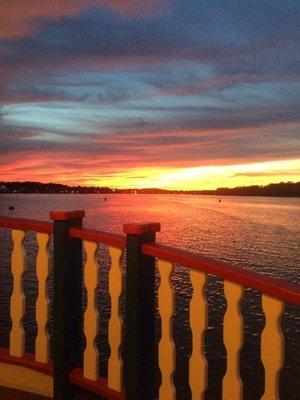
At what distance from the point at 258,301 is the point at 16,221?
28.7m

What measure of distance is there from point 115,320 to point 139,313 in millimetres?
246

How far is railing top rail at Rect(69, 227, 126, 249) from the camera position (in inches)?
119

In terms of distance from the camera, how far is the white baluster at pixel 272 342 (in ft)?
7.23

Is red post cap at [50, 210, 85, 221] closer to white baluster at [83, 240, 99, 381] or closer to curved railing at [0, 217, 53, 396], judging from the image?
curved railing at [0, 217, 53, 396]

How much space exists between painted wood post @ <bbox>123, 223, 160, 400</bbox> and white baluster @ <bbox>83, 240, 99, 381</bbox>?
35 centimetres

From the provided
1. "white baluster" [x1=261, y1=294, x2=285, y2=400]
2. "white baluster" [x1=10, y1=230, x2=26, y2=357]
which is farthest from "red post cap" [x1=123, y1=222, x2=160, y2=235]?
"white baluster" [x1=10, y1=230, x2=26, y2=357]

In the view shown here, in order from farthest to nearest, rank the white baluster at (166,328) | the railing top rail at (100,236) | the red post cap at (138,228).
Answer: the railing top rail at (100,236)
the red post cap at (138,228)
the white baluster at (166,328)

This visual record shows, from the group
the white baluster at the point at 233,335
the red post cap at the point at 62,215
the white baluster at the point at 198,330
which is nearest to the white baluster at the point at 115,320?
the red post cap at the point at 62,215

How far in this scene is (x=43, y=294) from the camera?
11.5 ft

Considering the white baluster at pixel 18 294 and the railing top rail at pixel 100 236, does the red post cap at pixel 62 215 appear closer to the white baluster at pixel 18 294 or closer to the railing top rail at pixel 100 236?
the railing top rail at pixel 100 236

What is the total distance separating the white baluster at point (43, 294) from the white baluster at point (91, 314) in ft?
1.18

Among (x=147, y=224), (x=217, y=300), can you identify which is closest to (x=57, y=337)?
(x=147, y=224)

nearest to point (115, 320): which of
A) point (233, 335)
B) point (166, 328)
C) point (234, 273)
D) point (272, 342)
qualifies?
point (166, 328)

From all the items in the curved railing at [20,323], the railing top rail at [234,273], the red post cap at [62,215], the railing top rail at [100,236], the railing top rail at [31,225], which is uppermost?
the red post cap at [62,215]
